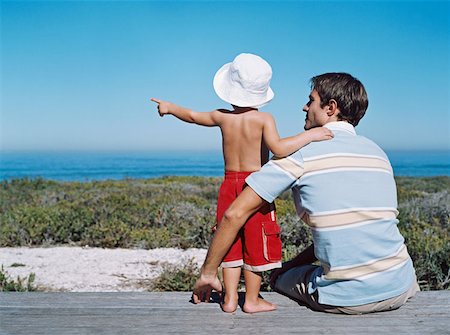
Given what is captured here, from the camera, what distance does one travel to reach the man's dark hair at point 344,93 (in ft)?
9.52

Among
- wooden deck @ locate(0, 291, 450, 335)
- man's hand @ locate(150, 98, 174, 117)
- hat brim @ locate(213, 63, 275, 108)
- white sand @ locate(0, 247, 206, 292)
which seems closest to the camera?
wooden deck @ locate(0, 291, 450, 335)

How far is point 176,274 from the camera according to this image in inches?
220

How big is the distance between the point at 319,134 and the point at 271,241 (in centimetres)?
65

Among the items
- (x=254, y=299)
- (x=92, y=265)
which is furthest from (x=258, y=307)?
(x=92, y=265)

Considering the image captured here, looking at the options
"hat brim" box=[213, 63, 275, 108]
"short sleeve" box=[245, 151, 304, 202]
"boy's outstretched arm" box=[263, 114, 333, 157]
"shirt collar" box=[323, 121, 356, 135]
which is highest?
"hat brim" box=[213, 63, 275, 108]

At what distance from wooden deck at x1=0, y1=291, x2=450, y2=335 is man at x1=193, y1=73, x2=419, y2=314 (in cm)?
13

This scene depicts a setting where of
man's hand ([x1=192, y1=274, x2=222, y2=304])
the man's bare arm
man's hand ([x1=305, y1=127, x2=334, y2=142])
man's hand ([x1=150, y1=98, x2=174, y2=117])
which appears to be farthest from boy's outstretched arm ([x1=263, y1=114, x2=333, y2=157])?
man's hand ([x1=192, y1=274, x2=222, y2=304])

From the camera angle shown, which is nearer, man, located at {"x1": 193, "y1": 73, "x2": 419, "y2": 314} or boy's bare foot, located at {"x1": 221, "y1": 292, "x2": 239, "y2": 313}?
man, located at {"x1": 193, "y1": 73, "x2": 419, "y2": 314}

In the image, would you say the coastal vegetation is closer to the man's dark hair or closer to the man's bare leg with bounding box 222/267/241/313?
the man's bare leg with bounding box 222/267/241/313

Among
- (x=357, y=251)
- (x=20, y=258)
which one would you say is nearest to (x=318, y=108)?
(x=357, y=251)

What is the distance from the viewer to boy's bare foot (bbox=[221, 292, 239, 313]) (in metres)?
3.00

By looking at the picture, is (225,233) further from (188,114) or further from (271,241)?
(188,114)

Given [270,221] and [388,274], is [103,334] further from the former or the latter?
[388,274]

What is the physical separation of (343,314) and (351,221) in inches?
21.4
